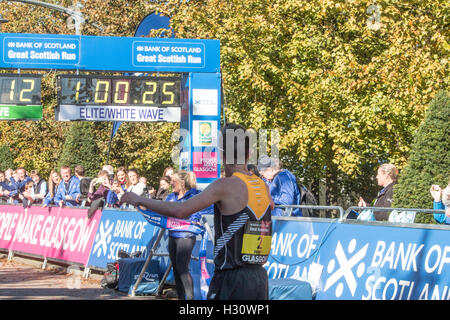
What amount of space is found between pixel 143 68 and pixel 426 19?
20.6ft

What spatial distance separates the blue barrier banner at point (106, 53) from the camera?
16406 millimetres

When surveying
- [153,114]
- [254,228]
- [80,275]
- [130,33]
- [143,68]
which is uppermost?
[130,33]

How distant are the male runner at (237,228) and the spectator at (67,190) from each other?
11271 mm

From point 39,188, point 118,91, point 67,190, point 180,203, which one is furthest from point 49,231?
point 180,203

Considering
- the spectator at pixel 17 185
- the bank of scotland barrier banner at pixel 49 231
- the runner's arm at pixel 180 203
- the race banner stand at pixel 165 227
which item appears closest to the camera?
the runner's arm at pixel 180 203

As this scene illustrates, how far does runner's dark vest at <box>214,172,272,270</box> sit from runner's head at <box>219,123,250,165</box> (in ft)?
0.40

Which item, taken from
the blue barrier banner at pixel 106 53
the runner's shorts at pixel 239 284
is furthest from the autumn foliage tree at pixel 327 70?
the runner's shorts at pixel 239 284

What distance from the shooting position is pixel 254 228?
5109mm

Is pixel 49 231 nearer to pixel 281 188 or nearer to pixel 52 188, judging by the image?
pixel 52 188

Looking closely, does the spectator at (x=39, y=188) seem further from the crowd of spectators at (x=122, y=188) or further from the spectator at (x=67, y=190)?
the spectator at (x=67, y=190)

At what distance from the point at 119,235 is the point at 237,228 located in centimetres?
891

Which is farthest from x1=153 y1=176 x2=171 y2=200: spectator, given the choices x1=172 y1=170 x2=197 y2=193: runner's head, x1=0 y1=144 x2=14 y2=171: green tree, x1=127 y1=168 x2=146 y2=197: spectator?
x1=0 y1=144 x2=14 y2=171: green tree

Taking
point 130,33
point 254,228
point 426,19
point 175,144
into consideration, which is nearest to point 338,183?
point 175,144

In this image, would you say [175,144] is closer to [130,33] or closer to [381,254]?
[130,33]
